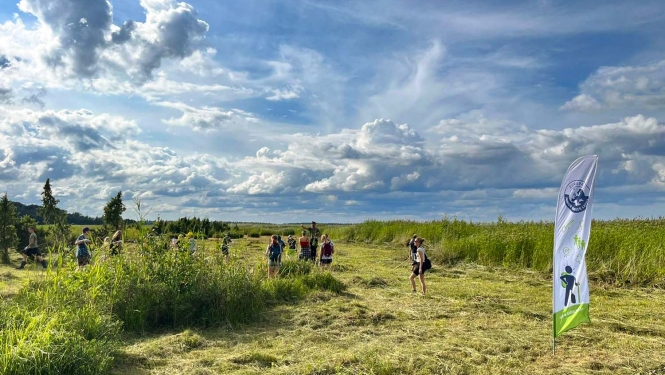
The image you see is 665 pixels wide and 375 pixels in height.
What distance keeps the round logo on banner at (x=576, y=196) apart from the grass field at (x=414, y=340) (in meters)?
1.86

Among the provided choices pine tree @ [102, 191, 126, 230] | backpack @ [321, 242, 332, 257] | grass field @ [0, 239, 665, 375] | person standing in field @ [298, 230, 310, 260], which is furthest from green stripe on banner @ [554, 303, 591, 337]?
pine tree @ [102, 191, 126, 230]

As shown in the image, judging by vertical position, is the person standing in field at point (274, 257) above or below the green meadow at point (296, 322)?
above

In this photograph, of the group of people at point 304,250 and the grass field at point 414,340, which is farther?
the group of people at point 304,250

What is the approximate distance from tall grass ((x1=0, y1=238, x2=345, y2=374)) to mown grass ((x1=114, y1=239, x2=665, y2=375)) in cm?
39

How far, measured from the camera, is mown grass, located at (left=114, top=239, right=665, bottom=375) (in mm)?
5805

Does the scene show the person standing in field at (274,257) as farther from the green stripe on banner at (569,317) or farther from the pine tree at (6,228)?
the pine tree at (6,228)

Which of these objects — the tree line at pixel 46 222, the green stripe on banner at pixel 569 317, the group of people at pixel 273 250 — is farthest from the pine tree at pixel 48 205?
the green stripe on banner at pixel 569 317

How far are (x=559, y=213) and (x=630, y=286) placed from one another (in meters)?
7.82

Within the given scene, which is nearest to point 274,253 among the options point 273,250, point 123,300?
point 273,250

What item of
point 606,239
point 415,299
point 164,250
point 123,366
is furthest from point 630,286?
point 123,366

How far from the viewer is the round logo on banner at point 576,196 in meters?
6.08

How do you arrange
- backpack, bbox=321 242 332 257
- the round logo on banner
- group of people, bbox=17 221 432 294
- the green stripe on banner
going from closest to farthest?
the green stripe on banner → the round logo on banner → group of people, bbox=17 221 432 294 → backpack, bbox=321 242 332 257

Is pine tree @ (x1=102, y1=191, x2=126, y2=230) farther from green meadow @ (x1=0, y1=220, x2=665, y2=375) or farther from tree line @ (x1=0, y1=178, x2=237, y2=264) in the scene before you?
green meadow @ (x1=0, y1=220, x2=665, y2=375)

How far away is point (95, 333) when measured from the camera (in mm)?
6199
